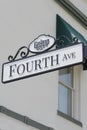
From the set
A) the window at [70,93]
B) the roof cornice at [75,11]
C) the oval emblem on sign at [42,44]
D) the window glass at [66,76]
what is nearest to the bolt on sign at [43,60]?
the oval emblem on sign at [42,44]

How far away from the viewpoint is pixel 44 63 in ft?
23.5

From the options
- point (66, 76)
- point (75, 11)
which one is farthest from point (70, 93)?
point (75, 11)

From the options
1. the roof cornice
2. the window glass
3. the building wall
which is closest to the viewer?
the building wall

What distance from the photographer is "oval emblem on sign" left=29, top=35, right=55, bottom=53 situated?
23.9 feet

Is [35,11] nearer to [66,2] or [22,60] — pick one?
[66,2]

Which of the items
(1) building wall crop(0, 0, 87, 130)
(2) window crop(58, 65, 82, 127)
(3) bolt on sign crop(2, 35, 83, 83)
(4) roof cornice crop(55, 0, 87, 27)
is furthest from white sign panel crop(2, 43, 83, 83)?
(4) roof cornice crop(55, 0, 87, 27)

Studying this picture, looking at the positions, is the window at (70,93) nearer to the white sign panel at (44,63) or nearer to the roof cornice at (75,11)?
the roof cornice at (75,11)

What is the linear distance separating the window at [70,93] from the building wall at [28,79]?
34 centimetres

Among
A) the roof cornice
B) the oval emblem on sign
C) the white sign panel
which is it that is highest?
the roof cornice

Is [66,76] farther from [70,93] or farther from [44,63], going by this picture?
[44,63]

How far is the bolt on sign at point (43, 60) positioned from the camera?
694cm

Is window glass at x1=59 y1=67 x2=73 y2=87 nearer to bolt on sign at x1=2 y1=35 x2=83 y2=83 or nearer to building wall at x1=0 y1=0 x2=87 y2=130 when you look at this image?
building wall at x1=0 y1=0 x2=87 y2=130

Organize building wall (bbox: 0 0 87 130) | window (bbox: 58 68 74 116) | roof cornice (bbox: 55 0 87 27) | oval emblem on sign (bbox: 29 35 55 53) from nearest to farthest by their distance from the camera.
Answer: oval emblem on sign (bbox: 29 35 55 53) → building wall (bbox: 0 0 87 130) → window (bbox: 58 68 74 116) → roof cornice (bbox: 55 0 87 27)

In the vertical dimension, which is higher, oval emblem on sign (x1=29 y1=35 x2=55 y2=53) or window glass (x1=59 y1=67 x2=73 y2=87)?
oval emblem on sign (x1=29 y1=35 x2=55 y2=53)
